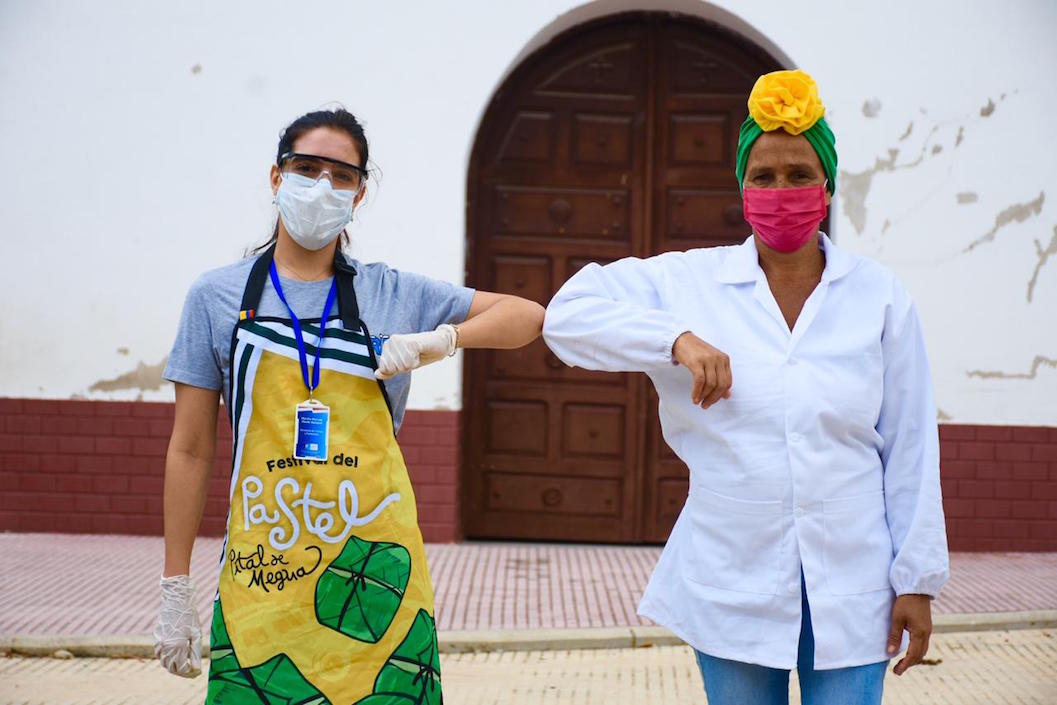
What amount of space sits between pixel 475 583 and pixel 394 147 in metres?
2.87

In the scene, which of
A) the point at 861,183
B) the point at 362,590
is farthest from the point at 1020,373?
the point at 362,590

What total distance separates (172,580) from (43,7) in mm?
6559

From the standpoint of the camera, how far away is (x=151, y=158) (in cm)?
835

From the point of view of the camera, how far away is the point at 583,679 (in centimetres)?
557

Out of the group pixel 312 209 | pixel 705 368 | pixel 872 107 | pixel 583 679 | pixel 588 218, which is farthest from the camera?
pixel 588 218

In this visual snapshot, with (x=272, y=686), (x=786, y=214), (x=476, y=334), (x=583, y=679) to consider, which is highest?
(x=786, y=214)

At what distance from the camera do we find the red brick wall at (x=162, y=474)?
8180 millimetres

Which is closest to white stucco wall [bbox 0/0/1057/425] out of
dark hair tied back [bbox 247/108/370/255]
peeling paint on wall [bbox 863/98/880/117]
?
peeling paint on wall [bbox 863/98/880/117]

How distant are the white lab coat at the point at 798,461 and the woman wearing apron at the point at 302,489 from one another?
51cm

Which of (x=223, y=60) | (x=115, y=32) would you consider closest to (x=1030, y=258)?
(x=223, y=60)

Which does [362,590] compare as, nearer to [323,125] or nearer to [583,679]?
[323,125]

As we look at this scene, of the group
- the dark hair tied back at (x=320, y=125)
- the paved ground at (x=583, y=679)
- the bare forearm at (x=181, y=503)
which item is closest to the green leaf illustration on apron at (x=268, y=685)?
the bare forearm at (x=181, y=503)

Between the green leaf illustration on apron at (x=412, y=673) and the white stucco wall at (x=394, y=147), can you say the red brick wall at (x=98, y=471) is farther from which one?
the green leaf illustration on apron at (x=412, y=673)

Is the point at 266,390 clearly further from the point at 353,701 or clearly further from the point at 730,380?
the point at 730,380
